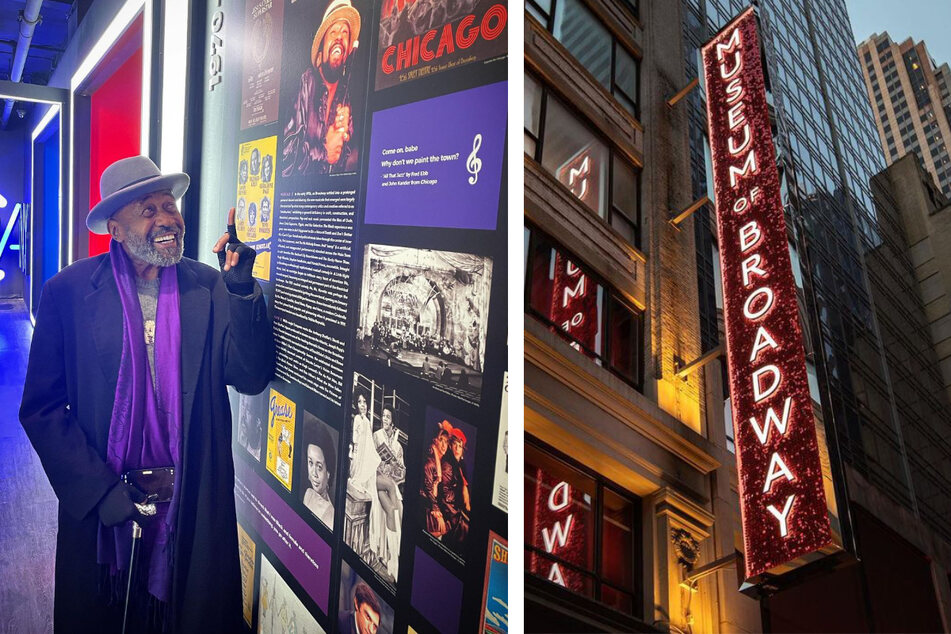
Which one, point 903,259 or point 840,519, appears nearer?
point 903,259

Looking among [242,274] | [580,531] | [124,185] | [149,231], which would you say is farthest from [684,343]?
[124,185]

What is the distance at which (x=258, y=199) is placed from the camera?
3.12 meters

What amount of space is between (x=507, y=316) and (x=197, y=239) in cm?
238

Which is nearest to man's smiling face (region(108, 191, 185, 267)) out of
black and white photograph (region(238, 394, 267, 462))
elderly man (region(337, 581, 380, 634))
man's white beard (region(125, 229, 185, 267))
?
man's white beard (region(125, 229, 185, 267))

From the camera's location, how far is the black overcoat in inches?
107

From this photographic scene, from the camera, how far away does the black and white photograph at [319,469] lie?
2502 millimetres

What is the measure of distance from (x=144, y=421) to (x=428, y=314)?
152 centimetres

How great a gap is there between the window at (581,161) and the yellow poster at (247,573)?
82.2 inches

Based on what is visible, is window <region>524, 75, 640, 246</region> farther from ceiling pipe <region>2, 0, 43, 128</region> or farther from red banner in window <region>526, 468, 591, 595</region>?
ceiling pipe <region>2, 0, 43, 128</region>

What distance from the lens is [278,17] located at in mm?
3029

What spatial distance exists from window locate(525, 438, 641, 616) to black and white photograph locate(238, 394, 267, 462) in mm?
1257

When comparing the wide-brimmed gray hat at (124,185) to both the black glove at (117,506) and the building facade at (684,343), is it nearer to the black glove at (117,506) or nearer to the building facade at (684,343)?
the black glove at (117,506)

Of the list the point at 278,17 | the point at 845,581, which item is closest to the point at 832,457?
the point at 845,581

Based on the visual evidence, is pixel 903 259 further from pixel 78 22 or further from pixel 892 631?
pixel 78 22
